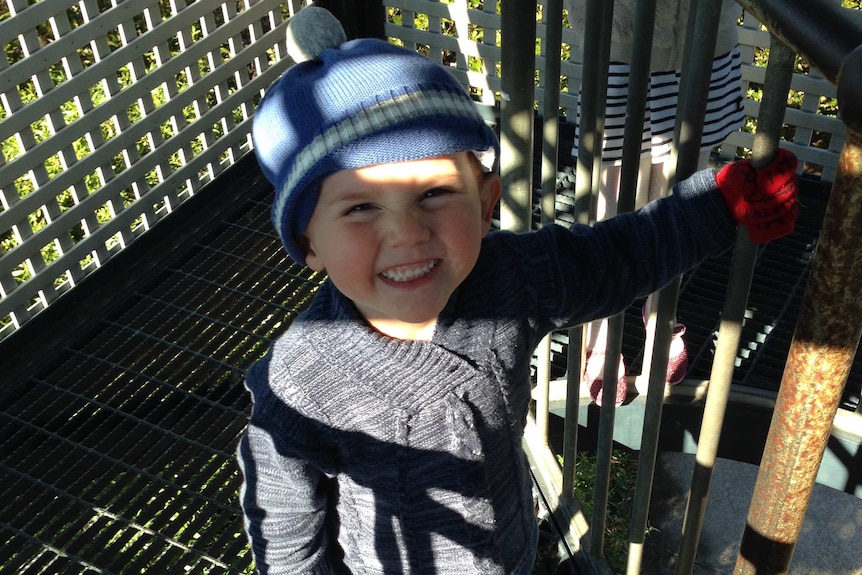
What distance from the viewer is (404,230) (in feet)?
4.76

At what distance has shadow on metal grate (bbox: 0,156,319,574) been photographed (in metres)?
2.42

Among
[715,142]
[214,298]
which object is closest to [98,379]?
[214,298]

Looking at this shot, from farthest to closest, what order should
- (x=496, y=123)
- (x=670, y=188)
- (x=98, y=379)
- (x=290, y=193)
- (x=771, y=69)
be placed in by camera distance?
1. (x=496, y=123)
2. (x=98, y=379)
3. (x=670, y=188)
4. (x=290, y=193)
5. (x=771, y=69)

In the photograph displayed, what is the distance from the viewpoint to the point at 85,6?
2.92 m

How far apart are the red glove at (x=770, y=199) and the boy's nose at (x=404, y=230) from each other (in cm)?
45

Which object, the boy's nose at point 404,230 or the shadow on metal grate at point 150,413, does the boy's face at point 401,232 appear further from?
the shadow on metal grate at point 150,413

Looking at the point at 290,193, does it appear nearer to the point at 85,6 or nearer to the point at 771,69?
the point at 771,69

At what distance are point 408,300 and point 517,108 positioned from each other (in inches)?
19.2

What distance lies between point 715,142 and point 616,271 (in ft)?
3.31

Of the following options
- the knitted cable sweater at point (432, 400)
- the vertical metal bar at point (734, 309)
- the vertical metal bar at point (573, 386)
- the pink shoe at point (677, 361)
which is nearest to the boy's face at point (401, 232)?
the knitted cable sweater at point (432, 400)

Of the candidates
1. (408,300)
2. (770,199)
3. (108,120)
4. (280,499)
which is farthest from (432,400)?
(108,120)

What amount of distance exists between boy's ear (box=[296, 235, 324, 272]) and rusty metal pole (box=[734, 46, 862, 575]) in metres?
0.73

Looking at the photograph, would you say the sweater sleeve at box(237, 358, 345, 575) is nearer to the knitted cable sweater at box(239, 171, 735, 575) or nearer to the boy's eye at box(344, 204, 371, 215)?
the knitted cable sweater at box(239, 171, 735, 575)

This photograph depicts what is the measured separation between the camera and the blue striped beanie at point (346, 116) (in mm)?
1419
